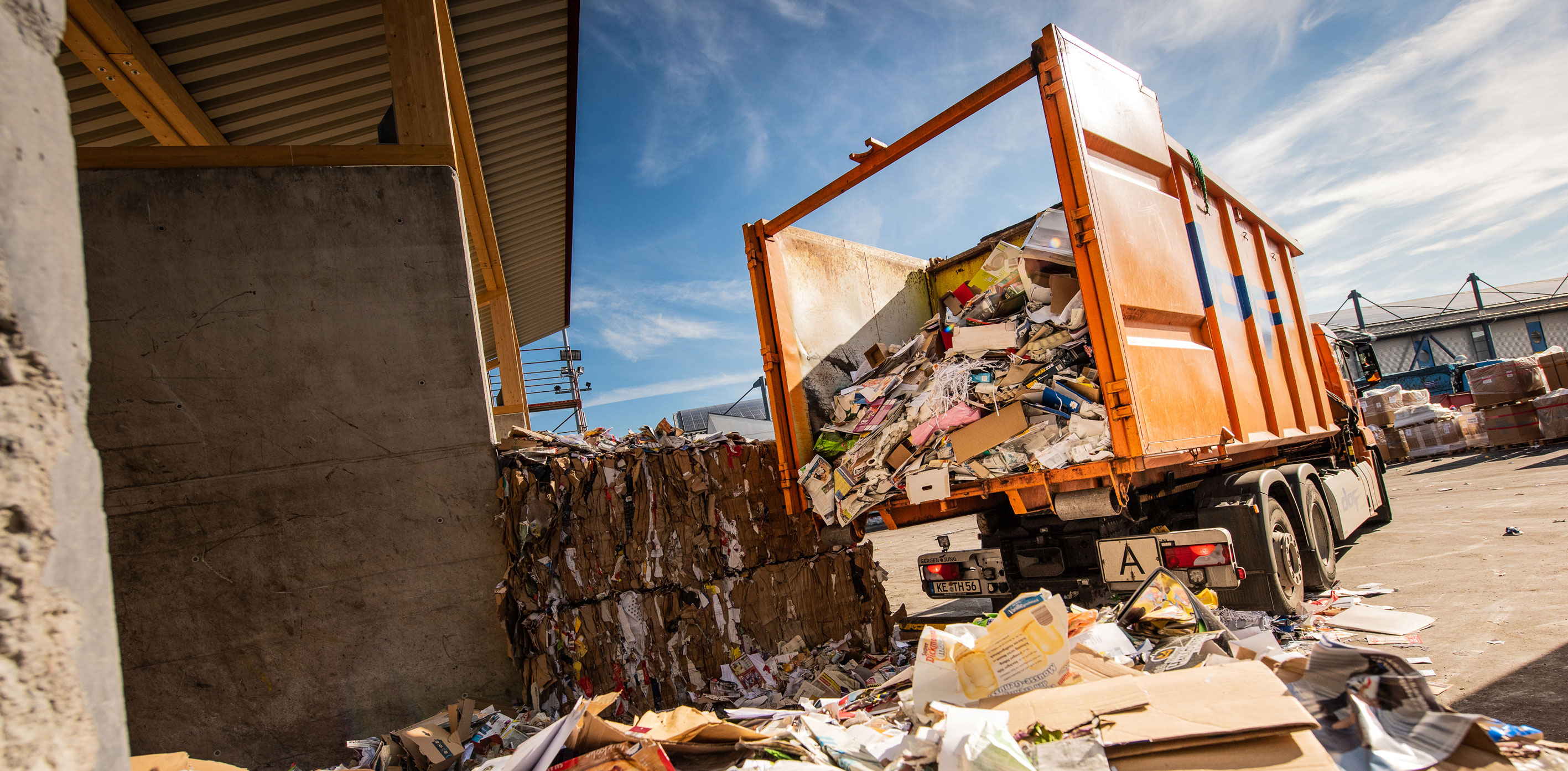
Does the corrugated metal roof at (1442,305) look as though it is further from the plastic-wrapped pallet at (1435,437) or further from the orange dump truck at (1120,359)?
the orange dump truck at (1120,359)

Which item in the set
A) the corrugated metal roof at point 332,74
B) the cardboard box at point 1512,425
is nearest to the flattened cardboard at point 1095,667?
the corrugated metal roof at point 332,74

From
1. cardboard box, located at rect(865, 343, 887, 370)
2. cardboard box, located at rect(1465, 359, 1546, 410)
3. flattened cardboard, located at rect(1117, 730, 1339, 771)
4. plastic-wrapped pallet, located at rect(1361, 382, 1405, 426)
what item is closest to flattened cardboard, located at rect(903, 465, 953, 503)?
cardboard box, located at rect(865, 343, 887, 370)

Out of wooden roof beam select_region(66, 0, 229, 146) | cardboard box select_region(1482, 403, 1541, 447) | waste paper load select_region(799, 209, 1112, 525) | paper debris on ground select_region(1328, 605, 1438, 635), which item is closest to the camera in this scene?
waste paper load select_region(799, 209, 1112, 525)

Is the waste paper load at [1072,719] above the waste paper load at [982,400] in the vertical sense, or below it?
below

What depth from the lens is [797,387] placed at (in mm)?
4238

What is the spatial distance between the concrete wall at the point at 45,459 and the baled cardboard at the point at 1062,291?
3.53 metres

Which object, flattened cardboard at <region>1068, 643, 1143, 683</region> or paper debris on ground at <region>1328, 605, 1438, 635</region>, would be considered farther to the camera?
paper debris on ground at <region>1328, 605, 1438, 635</region>

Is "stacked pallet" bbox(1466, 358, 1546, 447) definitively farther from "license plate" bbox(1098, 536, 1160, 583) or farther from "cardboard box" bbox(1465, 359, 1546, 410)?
"license plate" bbox(1098, 536, 1160, 583)

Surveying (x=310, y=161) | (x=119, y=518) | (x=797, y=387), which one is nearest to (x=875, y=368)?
(x=797, y=387)

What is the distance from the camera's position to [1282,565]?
4.11m

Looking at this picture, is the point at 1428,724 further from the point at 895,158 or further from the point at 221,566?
the point at 221,566

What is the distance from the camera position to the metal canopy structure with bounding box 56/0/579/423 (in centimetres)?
478

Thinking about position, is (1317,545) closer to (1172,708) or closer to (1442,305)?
(1172,708)

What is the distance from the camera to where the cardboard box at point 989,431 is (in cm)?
343
